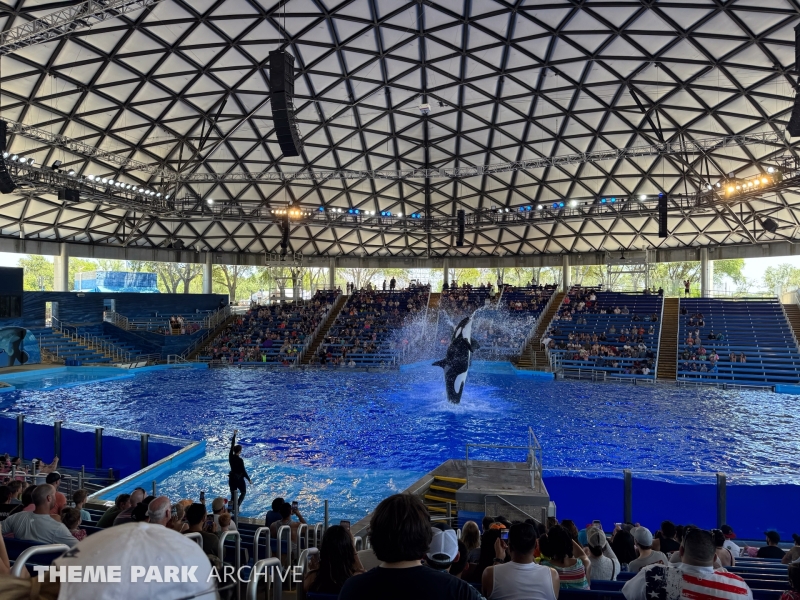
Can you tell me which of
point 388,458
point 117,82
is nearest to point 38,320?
point 117,82

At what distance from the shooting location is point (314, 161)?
107 feet

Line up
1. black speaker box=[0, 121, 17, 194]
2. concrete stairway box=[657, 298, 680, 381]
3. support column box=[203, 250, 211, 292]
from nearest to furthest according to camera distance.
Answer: black speaker box=[0, 121, 17, 194] < concrete stairway box=[657, 298, 680, 381] < support column box=[203, 250, 211, 292]

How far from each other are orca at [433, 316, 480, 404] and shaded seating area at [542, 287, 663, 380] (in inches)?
447

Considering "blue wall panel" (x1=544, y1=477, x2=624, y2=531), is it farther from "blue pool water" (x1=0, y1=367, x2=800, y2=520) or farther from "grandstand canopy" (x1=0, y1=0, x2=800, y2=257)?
"grandstand canopy" (x1=0, y1=0, x2=800, y2=257)

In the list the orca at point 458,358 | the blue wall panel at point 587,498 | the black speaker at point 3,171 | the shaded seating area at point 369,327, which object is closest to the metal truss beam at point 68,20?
the black speaker at point 3,171

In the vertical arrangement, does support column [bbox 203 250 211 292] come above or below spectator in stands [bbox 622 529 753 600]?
above

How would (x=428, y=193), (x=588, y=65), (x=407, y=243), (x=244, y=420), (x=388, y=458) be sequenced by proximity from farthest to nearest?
(x=407, y=243) → (x=428, y=193) → (x=588, y=65) → (x=244, y=420) → (x=388, y=458)

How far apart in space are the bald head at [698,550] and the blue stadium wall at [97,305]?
116ft

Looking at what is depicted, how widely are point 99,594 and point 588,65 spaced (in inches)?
1014

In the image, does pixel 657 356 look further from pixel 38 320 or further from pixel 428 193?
pixel 38 320

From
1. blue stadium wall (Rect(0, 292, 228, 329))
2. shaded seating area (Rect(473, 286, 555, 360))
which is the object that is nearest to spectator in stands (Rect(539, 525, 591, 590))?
shaded seating area (Rect(473, 286, 555, 360))

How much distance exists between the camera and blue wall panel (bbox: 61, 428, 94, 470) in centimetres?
1176

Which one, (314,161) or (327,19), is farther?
(314,161)

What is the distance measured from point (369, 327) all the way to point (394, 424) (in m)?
20.0
